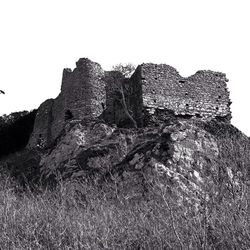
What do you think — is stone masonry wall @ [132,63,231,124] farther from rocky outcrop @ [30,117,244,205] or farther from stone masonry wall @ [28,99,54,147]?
rocky outcrop @ [30,117,244,205]

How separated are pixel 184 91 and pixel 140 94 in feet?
5.96

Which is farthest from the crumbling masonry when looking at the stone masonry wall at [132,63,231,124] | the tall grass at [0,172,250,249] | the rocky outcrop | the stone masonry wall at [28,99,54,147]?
the tall grass at [0,172,250,249]

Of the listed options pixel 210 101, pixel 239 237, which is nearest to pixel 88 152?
pixel 239 237

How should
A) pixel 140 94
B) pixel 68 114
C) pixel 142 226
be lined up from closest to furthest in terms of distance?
pixel 142 226
pixel 140 94
pixel 68 114

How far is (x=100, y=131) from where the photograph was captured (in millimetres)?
8305

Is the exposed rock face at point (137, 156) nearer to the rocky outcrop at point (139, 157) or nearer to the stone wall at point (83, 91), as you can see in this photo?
the rocky outcrop at point (139, 157)

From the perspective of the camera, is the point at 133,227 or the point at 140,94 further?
the point at 140,94

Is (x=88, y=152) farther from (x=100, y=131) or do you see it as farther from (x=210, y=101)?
(x=210, y=101)

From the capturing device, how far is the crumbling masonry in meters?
15.6

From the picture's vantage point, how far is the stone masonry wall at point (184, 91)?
15.6 metres

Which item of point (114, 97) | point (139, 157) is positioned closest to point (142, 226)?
point (139, 157)

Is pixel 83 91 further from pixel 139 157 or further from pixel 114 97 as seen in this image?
pixel 139 157

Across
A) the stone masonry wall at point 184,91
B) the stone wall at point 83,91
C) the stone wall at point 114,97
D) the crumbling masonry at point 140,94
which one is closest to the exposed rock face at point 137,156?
the crumbling masonry at point 140,94

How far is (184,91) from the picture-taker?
53.0ft
